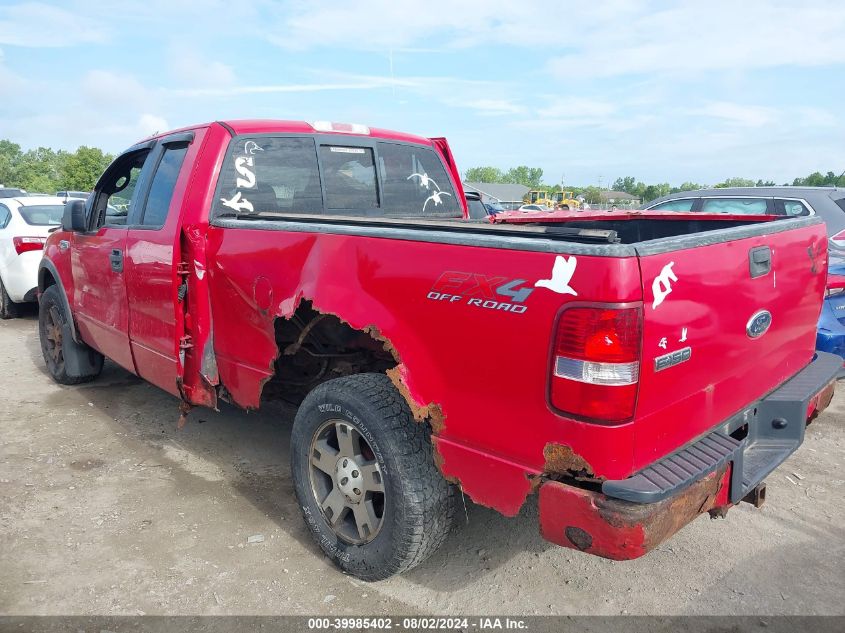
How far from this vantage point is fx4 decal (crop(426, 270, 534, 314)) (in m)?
2.15

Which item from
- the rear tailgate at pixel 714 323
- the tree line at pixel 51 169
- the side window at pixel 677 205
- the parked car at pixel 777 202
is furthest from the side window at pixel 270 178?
the tree line at pixel 51 169

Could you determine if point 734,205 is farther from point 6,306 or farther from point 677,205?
point 6,306

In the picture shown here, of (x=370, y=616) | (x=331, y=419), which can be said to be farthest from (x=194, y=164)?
(x=370, y=616)

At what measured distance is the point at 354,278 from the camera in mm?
2711

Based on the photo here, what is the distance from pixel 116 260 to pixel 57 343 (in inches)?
82.6

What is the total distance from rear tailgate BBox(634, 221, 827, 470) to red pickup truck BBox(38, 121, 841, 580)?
0.01m

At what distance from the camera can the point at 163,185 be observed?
3934 mm

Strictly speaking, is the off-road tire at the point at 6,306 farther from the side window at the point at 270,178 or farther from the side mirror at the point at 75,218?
the side window at the point at 270,178

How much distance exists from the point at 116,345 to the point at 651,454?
3768 mm

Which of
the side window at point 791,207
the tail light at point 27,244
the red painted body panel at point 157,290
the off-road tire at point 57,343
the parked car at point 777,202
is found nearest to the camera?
the red painted body panel at point 157,290

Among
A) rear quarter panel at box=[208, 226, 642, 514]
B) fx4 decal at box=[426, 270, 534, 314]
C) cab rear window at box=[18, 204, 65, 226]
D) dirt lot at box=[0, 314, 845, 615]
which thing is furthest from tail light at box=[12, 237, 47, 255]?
fx4 decal at box=[426, 270, 534, 314]

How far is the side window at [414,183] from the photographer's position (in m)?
4.32

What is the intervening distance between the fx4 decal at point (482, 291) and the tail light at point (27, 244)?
300 inches

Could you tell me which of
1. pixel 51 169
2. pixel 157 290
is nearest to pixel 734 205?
pixel 157 290
